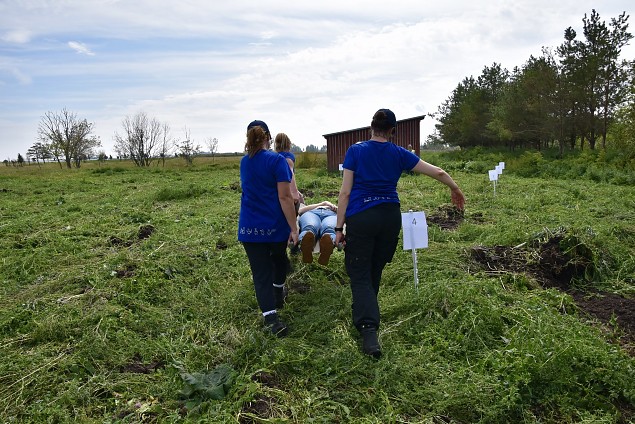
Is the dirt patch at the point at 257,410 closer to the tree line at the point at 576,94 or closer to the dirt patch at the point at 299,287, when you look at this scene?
Result: the dirt patch at the point at 299,287

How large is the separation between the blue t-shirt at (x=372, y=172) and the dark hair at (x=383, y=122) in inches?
4.1

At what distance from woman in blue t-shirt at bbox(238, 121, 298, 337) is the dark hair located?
0.79m

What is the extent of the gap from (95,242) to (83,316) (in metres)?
3.31

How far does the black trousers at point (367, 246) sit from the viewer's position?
11.5 ft

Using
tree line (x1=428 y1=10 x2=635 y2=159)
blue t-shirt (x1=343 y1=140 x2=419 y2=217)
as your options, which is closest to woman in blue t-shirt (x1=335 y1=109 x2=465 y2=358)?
blue t-shirt (x1=343 y1=140 x2=419 y2=217)

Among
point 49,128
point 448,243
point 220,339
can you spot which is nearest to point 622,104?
point 448,243

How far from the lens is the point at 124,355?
354 centimetres

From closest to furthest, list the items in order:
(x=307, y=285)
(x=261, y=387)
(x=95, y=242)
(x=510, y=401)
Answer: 1. (x=510, y=401)
2. (x=261, y=387)
3. (x=307, y=285)
4. (x=95, y=242)

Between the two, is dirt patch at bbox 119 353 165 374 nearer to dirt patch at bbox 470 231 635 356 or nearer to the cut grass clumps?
dirt patch at bbox 470 231 635 356

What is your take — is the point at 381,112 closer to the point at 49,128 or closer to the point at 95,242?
the point at 95,242

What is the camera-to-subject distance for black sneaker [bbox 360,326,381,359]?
3.32 meters

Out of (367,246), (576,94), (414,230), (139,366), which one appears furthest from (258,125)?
(576,94)

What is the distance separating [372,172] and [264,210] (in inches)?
37.8

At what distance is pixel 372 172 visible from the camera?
3.55 metres
